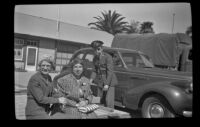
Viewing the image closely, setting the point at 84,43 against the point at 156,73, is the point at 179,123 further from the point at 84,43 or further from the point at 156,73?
the point at 84,43

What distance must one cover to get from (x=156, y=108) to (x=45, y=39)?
1863 millimetres

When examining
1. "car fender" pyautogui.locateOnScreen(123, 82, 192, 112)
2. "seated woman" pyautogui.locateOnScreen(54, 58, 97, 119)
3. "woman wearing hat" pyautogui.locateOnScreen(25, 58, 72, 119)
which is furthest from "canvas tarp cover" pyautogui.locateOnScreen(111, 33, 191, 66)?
"woman wearing hat" pyautogui.locateOnScreen(25, 58, 72, 119)

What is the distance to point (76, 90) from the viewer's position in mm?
3869

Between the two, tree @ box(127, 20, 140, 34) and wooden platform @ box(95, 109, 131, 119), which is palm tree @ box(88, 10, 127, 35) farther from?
wooden platform @ box(95, 109, 131, 119)

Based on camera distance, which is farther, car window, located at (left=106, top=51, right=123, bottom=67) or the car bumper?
car window, located at (left=106, top=51, right=123, bottom=67)

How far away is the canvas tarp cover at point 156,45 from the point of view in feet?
13.1

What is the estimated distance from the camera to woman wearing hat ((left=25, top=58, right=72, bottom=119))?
3691 mm

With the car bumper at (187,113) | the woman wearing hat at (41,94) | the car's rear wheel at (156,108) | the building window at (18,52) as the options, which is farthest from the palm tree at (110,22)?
the car bumper at (187,113)

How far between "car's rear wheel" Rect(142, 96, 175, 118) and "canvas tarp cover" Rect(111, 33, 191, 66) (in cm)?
55

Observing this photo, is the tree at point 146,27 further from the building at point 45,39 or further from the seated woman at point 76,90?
the seated woman at point 76,90

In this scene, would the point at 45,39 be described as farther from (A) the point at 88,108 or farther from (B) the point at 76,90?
(A) the point at 88,108

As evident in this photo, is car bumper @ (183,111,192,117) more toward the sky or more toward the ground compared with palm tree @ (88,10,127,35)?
more toward the ground
